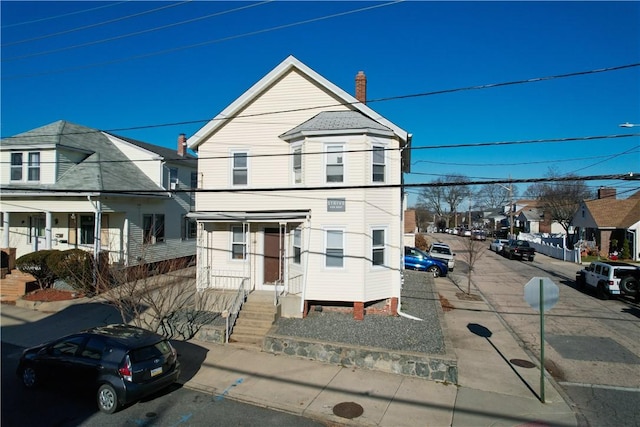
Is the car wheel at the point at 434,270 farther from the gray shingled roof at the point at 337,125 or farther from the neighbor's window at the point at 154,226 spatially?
the neighbor's window at the point at 154,226

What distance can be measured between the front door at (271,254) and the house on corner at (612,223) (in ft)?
119

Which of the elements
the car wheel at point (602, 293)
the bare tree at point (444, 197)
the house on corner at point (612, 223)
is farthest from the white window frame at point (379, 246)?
the bare tree at point (444, 197)

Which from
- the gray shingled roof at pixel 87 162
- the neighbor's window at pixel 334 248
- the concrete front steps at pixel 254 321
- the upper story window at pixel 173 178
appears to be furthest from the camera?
the upper story window at pixel 173 178

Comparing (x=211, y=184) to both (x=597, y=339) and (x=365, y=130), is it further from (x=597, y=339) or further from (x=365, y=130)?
(x=597, y=339)

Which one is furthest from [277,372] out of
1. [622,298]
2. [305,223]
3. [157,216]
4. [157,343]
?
[622,298]

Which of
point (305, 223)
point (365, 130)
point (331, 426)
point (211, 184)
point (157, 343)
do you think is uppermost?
point (365, 130)

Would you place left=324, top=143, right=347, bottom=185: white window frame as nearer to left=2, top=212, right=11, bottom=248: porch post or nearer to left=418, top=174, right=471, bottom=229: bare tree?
left=2, top=212, right=11, bottom=248: porch post

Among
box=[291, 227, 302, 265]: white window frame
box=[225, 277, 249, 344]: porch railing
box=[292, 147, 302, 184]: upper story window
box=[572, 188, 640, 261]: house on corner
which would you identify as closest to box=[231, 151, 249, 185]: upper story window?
box=[292, 147, 302, 184]: upper story window

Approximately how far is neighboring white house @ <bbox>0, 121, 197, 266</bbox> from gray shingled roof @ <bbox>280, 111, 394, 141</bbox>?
6.79m

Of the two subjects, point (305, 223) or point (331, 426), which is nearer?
point (331, 426)

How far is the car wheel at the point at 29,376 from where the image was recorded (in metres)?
9.34

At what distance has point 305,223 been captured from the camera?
14.9m

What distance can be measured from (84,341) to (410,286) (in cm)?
1527

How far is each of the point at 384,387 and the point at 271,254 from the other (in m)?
7.80
